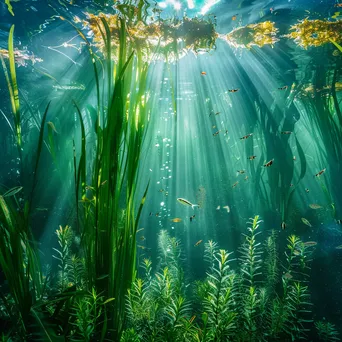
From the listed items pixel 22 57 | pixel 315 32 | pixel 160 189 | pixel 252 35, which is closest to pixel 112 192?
pixel 160 189

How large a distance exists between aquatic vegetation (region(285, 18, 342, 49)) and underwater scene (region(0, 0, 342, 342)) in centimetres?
6

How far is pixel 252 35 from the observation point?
806cm

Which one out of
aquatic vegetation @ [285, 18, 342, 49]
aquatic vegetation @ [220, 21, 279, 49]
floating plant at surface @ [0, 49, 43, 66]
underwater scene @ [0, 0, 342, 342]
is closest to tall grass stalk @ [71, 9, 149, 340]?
underwater scene @ [0, 0, 342, 342]

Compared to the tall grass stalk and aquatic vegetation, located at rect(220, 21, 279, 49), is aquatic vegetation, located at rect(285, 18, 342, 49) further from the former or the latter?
the tall grass stalk

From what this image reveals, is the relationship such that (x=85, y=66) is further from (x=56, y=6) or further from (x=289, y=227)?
(x=289, y=227)

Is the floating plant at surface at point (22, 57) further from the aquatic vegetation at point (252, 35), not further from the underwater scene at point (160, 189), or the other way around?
the aquatic vegetation at point (252, 35)

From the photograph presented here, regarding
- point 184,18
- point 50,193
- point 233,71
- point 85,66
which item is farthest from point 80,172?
point 233,71

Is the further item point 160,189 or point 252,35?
point 160,189

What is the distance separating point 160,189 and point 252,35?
631 centimetres

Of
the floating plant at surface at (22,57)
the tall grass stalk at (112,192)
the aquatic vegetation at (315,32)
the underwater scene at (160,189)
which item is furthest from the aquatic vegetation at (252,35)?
the floating plant at surface at (22,57)

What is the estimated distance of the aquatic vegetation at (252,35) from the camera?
7.77m

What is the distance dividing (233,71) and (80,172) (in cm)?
1253

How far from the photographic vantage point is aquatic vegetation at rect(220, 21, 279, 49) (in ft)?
25.5

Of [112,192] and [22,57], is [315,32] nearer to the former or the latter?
[112,192]
